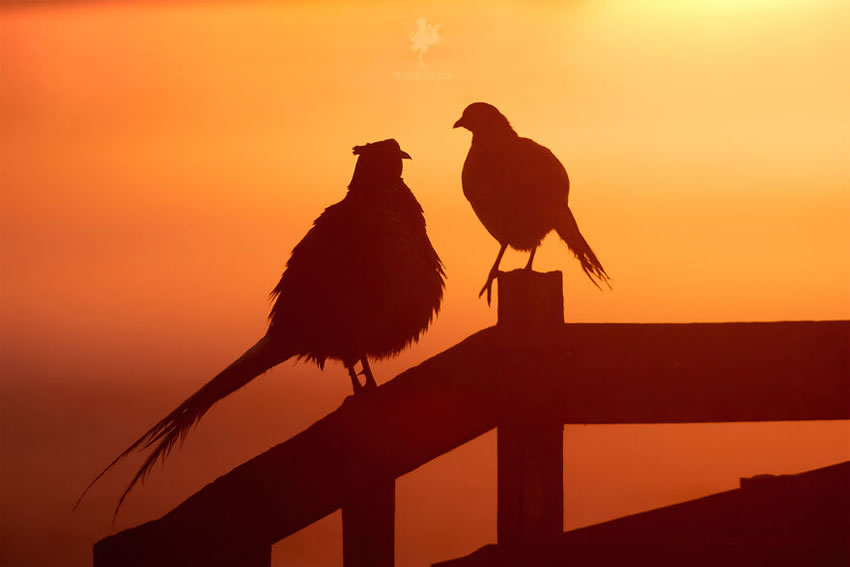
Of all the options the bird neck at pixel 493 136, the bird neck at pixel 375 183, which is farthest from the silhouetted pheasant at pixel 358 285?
the bird neck at pixel 493 136

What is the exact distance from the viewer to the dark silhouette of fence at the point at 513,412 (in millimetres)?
1452

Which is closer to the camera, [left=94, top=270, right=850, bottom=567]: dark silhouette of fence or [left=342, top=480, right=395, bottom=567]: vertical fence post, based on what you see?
[left=94, top=270, right=850, bottom=567]: dark silhouette of fence

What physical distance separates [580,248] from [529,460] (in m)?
1.96

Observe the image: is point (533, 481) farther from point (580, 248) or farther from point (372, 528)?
point (580, 248)

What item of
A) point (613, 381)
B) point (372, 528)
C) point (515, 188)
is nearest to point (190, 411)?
point (372, 528)

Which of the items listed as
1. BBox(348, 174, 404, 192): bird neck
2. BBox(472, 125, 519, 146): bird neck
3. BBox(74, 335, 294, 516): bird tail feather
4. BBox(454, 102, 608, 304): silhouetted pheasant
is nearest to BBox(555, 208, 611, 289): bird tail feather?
BBox(454, 102, 608, 304): silhouetted pheasant

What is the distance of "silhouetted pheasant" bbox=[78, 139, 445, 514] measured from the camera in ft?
7.76

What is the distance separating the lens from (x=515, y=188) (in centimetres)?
344

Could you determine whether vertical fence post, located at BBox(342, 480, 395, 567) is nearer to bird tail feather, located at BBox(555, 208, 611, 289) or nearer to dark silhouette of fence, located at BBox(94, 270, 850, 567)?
dark silhouette of fence, located at BBox(94, 270, 850, 567)

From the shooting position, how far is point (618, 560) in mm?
1542

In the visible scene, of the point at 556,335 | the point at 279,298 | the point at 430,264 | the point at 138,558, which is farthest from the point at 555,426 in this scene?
the point at 279,298

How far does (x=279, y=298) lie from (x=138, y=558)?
111 centimetres

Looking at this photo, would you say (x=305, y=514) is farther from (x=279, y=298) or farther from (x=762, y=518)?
(x=279, y=298)

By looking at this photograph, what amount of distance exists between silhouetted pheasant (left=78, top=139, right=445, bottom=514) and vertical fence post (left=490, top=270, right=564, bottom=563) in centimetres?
71
